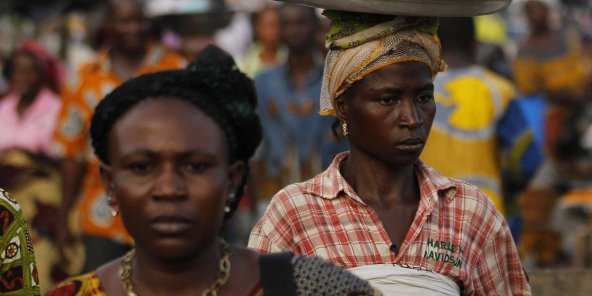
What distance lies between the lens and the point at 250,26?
58.4 feet

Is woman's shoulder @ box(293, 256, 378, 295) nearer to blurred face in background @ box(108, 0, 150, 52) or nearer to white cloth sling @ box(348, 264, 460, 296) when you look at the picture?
white cloth sling @ box(348, 264, 460, 296)

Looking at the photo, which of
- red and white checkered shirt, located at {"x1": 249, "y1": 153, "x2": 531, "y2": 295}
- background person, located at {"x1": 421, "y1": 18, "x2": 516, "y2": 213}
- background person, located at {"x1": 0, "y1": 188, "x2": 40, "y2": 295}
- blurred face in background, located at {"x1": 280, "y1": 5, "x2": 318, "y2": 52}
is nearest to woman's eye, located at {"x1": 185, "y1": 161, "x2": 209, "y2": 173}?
background person, located at {"x1": 0, "y1": 188, "x2": 40, "y2": 295}

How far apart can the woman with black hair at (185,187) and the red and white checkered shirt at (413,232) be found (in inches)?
48.4

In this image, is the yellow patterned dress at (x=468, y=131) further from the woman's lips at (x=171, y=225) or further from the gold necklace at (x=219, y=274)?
the woman's lips at (x=171, y=225)

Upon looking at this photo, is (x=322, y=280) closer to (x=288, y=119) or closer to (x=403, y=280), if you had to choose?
(x=403, y=280)

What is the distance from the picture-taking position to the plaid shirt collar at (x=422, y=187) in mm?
5789

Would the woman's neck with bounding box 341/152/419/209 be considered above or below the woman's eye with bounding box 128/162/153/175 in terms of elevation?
below

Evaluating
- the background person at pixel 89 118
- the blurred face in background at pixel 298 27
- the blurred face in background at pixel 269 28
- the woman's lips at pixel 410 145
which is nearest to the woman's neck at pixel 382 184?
the woman's lips at pixel 410 145

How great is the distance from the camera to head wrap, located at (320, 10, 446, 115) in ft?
19.2

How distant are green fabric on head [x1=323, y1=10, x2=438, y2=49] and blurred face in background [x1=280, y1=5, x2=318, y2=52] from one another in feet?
16.3

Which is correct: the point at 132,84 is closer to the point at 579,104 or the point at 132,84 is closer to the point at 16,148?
the point at 16,148

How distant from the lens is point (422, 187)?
5867 millimetres

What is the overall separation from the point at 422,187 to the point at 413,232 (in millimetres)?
229

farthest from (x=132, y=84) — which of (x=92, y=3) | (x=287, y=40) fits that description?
(x=92, y=3)
